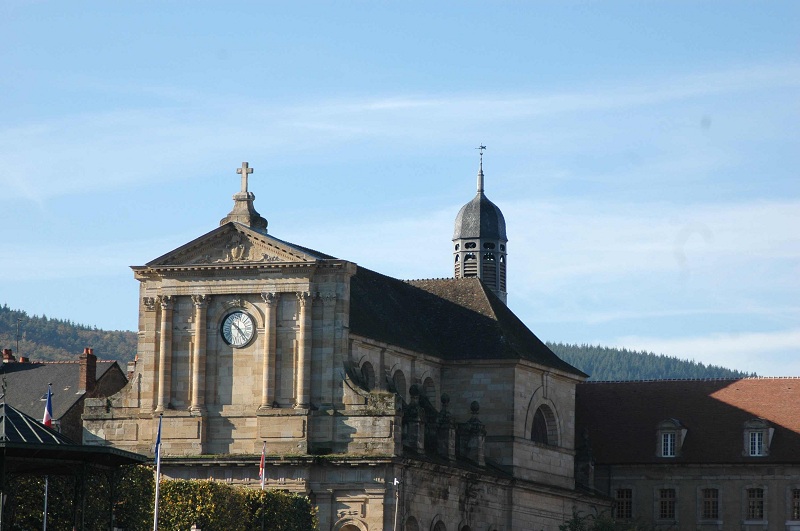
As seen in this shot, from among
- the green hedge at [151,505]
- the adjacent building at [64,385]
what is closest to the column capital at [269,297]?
the green hedge at [151,505]

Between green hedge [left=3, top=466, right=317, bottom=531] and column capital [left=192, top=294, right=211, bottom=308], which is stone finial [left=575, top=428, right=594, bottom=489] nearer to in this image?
column capital [left=192, top=294, right=211, bottom=308]

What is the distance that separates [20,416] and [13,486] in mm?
6783

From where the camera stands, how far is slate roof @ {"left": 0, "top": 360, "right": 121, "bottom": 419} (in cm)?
9794

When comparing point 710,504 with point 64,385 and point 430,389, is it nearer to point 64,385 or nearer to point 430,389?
point 430,389

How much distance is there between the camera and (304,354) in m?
76.6

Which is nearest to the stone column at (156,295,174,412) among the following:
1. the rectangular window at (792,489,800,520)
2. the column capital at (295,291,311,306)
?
the column capital at (295,291,311,306)

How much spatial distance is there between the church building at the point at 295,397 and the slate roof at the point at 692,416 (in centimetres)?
1061

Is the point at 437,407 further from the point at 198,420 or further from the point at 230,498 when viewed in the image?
the point at 230,498

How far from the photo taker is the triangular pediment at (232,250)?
77.4 m

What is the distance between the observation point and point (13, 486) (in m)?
58.3

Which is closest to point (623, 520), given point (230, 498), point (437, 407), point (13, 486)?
point (437, 407)

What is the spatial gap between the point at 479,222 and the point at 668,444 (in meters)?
14.5

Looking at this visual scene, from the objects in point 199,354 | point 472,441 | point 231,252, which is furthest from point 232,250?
point 472,441

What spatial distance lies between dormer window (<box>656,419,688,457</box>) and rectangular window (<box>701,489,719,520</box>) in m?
2.33
